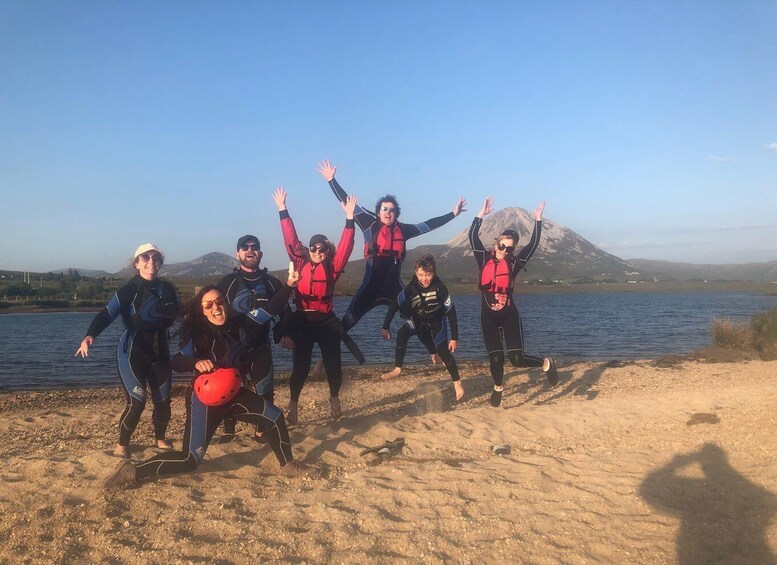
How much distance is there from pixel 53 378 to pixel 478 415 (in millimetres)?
13967

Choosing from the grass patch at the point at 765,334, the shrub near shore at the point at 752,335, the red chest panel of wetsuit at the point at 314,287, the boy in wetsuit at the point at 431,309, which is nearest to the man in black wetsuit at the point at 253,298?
the red chest panel of wetsuit at the point at 314,287

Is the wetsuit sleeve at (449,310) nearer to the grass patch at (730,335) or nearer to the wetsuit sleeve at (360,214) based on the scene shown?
the wetsuit sleeve at (360,214)

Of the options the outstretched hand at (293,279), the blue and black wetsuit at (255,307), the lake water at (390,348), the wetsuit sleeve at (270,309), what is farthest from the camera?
the lake water at (390,348)

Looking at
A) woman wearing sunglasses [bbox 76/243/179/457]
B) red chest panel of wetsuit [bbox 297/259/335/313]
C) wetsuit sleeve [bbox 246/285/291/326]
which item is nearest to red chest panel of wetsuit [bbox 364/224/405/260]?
red chest panel of wetsuit [bbox 297/259/335/313]

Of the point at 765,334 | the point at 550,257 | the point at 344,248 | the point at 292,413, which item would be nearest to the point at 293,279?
the point at 344,248

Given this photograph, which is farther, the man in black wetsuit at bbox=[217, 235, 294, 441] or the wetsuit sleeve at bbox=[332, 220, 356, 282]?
the wetsuit sleeve at bbox=[332, 220, 356, 282]

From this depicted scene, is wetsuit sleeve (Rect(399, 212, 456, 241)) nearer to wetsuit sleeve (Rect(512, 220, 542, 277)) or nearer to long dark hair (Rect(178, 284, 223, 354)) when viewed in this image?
wetsuit sleeve (Rect(512, 220, 542, 277))

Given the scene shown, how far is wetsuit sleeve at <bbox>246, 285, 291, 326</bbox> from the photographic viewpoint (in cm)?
580

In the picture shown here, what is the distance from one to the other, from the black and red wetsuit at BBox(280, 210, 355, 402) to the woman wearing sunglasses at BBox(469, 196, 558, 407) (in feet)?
7.24

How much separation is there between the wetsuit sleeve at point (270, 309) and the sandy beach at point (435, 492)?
1506 mm

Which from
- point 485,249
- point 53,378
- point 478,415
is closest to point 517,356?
point 478,415

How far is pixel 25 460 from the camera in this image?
18.3ft

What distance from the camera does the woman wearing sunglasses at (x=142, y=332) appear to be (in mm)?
6051

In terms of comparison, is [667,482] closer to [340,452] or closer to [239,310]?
[340,452]
